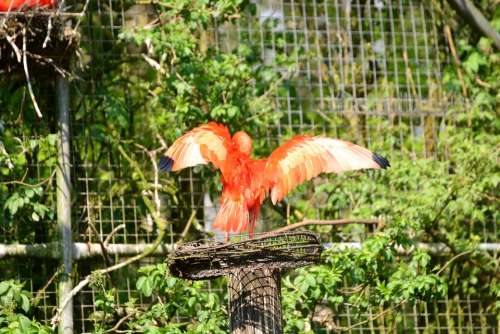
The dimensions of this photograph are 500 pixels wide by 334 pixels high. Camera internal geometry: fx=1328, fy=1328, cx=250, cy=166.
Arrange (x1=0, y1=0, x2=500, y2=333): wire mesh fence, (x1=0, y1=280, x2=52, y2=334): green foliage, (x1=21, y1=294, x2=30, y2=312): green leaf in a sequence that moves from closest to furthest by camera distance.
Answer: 1. (x1=0, y1=280, x2=52, y2=334): green foliage
2. (x1=21, y1=294, x2=30, y2=312): green leaf
3. (x1=0, y1=0, x2=500, y2=333): wire mesh fence

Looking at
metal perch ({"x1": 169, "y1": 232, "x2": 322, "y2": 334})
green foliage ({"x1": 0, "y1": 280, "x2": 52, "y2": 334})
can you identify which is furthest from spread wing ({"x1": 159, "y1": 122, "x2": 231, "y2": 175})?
metal perch ({"x1": 169, "y1": 232, "x2": 322, "y2": 334})

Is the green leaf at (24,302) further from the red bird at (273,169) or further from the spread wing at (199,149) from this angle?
the red bird at (273,169)

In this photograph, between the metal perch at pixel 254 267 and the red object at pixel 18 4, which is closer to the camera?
the metal perch at pixel 254 267

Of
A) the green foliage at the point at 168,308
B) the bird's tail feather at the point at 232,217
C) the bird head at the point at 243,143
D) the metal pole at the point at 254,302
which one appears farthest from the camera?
the green foliage at the point at 168,308

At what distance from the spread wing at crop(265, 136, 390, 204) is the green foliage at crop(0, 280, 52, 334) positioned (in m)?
1.58

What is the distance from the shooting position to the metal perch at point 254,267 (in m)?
5.76

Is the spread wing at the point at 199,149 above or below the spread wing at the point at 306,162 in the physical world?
above

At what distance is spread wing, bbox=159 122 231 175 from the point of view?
7.32 meters

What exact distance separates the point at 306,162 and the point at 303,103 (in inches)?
115

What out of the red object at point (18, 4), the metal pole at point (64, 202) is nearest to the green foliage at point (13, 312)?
the metal pole at point (64, 202)

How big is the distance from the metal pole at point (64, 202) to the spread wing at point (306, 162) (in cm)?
208

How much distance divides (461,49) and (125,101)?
9.02ft

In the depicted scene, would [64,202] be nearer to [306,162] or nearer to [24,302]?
[24,302]

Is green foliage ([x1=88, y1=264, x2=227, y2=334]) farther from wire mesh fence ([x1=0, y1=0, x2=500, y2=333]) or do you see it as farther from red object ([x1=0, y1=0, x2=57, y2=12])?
red object ([x1=0, y1=0, x2=57, y2=12])
